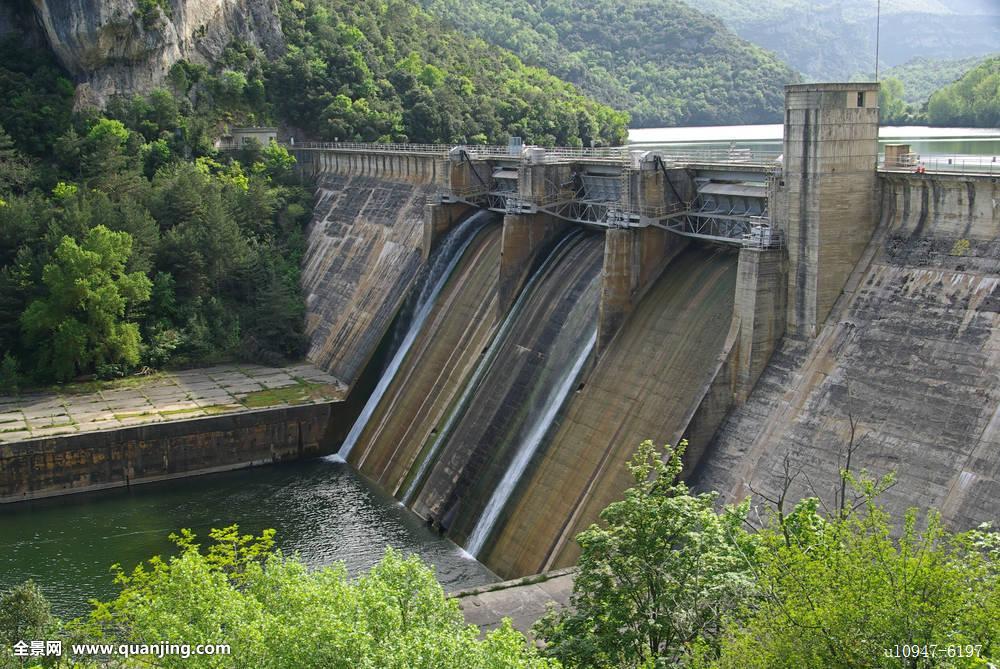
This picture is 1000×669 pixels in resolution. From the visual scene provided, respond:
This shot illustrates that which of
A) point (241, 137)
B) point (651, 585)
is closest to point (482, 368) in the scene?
point (651, 585)

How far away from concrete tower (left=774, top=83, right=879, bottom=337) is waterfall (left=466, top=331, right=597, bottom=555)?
358 inches

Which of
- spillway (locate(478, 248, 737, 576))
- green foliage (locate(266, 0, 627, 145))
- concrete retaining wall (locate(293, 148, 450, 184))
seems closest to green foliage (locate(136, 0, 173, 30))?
green foliage (locate(266, 0, 627, 145))

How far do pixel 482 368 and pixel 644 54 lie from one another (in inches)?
5253

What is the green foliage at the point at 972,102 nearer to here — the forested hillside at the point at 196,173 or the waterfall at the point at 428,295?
the forested hillside at the point at 196,173

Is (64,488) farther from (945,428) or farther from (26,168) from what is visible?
(945,428)

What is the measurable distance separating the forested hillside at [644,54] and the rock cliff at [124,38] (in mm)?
70117

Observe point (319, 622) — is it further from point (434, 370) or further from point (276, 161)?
point (276, 161)

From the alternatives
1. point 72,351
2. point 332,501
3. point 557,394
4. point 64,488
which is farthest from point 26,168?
point 557,394

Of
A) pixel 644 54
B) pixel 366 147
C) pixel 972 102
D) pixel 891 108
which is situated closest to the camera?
pixel 366 147

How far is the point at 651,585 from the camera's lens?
17047 millimetres

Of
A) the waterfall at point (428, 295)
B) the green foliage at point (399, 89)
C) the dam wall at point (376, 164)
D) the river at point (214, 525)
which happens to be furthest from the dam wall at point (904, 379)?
the green foliage at point (399, 89)

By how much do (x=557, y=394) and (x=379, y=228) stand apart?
23.9m

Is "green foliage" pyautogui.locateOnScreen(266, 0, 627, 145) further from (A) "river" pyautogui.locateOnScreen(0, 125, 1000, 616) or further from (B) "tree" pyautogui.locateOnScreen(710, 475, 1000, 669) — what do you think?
(B) "tree" pyautogui.locateOnScreen(710, 475, 1000, 669)

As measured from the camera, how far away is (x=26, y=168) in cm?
6309
